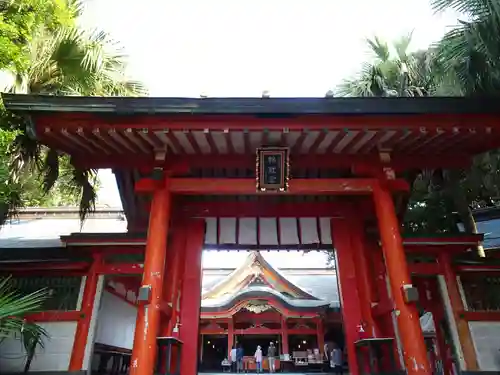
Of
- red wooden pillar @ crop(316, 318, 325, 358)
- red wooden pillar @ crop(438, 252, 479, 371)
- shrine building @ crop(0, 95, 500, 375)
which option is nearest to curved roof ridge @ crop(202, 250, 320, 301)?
red wooden pillar @ crop(316, 318, 325, 358)

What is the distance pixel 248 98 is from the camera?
16.6 ft

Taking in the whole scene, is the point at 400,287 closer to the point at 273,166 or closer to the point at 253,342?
the point at 273,166

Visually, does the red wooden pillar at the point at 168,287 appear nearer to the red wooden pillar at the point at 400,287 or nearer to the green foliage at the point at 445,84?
the red wooden pillar at the point at 400,287

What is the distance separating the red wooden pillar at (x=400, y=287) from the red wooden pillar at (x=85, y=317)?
15.7 feet

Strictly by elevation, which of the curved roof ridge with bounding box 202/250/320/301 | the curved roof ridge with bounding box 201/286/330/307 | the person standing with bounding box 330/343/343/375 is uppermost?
the curved roof ridge with bounding box 202/250/320/301

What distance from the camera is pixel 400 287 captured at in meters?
4.97

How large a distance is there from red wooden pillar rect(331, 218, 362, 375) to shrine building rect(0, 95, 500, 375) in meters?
0.02

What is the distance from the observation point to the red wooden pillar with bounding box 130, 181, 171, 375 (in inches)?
182

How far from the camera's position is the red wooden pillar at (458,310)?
591cm

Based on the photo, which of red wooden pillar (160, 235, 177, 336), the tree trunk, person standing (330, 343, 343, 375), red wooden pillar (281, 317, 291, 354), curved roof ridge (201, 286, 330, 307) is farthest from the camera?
red wooden pillar (281, 317, 291, 354)

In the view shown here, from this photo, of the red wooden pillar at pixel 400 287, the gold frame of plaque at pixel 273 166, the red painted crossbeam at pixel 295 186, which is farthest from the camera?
the red painted crossbeam at pixel 295 186

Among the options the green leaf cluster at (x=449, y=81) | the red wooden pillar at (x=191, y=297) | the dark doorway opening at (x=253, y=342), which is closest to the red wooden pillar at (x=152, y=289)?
the red wooden pillar at (x=191, y=297)

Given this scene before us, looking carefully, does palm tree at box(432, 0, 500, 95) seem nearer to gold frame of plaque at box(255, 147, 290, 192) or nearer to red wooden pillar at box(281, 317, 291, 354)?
gold frame of plaque at box(255, 147, 290, 192)

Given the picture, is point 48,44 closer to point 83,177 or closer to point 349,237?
point 83,177
